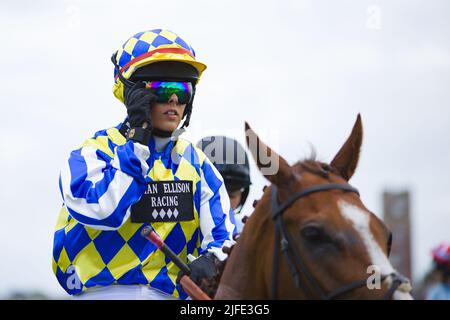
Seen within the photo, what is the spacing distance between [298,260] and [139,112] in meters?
1.35

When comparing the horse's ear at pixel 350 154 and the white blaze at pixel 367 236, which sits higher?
the horse's ear at pixel 350 154

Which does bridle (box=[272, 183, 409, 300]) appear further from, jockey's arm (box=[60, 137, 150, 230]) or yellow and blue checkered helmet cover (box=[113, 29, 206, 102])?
yellow and blue checkered helmet cover (box=[113, 29, 206, 102])

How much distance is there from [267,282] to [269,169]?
431 mm

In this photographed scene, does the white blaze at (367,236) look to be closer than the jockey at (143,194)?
Yes

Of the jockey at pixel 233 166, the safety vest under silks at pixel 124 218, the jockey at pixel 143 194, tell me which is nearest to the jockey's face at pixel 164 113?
the jockey at pixel 143 194

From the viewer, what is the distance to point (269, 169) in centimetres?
364

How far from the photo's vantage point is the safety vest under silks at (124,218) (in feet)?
14.0

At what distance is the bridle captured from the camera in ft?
10.9

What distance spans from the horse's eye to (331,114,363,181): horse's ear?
1.41 ft

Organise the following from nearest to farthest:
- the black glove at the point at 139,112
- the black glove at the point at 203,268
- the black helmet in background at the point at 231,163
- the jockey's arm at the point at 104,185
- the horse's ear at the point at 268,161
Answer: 1. the horse's ear at the point at 268,161
2. the jockey's arm at the point at 104,185
3. the black glove at the point at 203,268
4. the black glove at the point at 139,112
5. the black helmet in background at the point at 231,163

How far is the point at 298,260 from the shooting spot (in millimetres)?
3492

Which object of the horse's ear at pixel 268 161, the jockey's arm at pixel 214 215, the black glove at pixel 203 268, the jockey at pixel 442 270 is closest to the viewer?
the horse's ear at pixel 268 161

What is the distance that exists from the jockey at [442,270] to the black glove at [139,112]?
15.5ft

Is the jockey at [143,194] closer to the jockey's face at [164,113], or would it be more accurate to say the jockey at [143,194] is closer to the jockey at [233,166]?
the jockey's face at [164,113]
